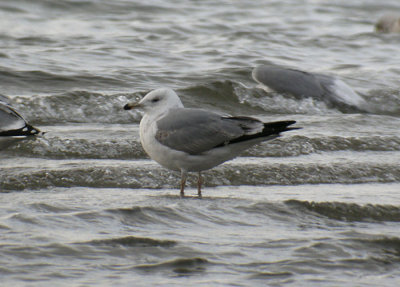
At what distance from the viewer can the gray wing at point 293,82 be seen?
895 centimetres

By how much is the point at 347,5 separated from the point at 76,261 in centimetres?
1571

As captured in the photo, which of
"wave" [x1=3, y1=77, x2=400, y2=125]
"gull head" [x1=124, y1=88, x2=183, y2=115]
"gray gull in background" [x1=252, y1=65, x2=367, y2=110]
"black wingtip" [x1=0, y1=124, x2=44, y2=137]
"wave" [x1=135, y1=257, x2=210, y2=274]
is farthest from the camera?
"gray gull in background" [x1=252, y1=65, x2=367, y2=110]

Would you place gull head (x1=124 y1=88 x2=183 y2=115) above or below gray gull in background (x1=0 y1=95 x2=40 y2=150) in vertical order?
above

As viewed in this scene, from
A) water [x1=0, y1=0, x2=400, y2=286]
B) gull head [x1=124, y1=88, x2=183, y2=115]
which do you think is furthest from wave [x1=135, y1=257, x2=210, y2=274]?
gull head [x1=124, y1=88, x2=183, y2=115]

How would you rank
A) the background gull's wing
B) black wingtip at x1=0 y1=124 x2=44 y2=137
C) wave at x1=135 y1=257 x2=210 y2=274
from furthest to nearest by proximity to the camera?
black wingtip at x1=0 y1=124 x2=44 y2=137 → the background gull's wing → wave at x1=135 y1=257 x2=210 y2=274

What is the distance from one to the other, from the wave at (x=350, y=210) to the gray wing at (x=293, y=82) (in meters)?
4.14

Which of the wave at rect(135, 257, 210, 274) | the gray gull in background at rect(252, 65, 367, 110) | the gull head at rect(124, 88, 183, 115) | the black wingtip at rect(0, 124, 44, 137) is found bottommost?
the wave at rect(135, 257, 210, 274)

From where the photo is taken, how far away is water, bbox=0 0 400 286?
12.1ft

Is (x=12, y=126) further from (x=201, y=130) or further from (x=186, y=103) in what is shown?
(x=186, y=103)

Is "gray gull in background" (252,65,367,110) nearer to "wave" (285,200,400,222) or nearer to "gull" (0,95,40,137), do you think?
"gull" (0,95,40,137)

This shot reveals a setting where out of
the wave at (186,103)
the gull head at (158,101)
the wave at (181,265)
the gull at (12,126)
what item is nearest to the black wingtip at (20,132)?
the gull at (12,126)

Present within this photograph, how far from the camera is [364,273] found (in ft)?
12.0

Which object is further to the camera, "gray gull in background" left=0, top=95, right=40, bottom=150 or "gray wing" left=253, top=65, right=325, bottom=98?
"gray wing" left=253, top=65, right=325, bottom=98

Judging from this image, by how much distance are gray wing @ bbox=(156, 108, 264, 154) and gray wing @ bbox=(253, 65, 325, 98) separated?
3.83 m
